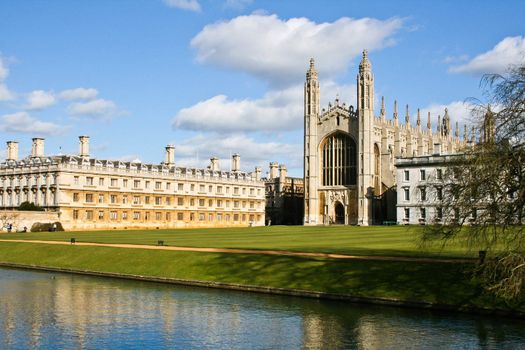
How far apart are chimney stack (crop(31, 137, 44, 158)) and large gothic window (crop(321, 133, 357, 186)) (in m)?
36.9

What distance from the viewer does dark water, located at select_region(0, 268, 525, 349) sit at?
16984mm

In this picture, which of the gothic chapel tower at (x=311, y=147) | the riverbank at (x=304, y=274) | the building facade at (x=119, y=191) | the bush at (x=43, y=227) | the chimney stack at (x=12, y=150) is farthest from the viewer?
the gothic chapel tower at (x=311, y=147)

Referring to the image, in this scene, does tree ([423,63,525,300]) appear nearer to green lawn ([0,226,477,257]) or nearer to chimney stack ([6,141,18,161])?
green lawn ([0,226,477,257])

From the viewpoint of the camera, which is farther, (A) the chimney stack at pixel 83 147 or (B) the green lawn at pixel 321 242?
(A) the chimney stack at pixel 83 147

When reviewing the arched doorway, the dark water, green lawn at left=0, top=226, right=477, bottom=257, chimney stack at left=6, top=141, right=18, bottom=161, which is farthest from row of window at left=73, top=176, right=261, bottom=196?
the dark water

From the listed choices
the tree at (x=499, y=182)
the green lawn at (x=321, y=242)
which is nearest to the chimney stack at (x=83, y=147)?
the green lawn at (x=321, y=242)

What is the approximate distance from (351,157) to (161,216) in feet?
87.1

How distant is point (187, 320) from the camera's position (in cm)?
2008

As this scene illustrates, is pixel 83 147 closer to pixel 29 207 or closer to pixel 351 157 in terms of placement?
pixel 29 207

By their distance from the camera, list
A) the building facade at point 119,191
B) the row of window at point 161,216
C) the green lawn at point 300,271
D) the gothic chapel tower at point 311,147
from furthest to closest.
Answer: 1. the gothic chapel tower at point 311,147
2. the row of window at point 161,216
3. the building facade at point 119,191
4. the green lawn at point 300,271

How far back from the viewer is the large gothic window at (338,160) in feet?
285

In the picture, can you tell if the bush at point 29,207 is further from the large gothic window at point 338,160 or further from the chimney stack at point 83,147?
the large gothic window at point 338,160

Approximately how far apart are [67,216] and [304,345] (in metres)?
56.6

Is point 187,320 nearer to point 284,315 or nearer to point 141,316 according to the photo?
point 141,316
